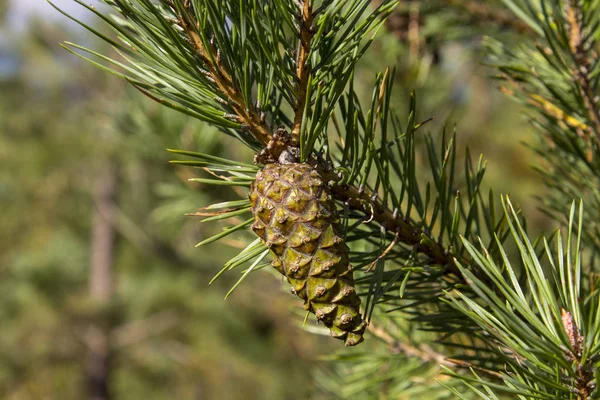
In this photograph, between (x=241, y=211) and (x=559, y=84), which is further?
(x=559, y=84)

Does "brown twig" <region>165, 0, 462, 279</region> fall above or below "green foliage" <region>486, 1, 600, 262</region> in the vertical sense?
below

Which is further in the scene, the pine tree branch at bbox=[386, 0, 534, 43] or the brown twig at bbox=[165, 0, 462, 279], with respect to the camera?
the pine tree branch at bbox=[386, 0, 534, 43]

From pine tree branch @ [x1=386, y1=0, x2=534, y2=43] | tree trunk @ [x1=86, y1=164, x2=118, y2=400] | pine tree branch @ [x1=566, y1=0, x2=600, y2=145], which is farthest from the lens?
tree trunk @ [x1=86, y1=164, x2=118, y2=400]

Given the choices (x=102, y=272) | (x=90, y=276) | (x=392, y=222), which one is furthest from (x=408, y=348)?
(x=90, y=276)

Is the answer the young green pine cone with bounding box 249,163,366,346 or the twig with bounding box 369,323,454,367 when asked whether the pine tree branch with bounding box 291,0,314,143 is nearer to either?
the young green pine cone with bounding box 249,163,366,346

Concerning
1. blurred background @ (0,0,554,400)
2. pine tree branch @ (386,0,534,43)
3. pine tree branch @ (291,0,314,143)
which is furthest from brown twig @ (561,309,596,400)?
blurred background @ (0,0,554,400)

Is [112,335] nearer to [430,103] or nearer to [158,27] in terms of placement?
[430,103]

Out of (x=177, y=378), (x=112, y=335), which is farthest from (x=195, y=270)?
(x=177, y=378)

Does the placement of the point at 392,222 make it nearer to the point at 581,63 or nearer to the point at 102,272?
the point at 581,63
